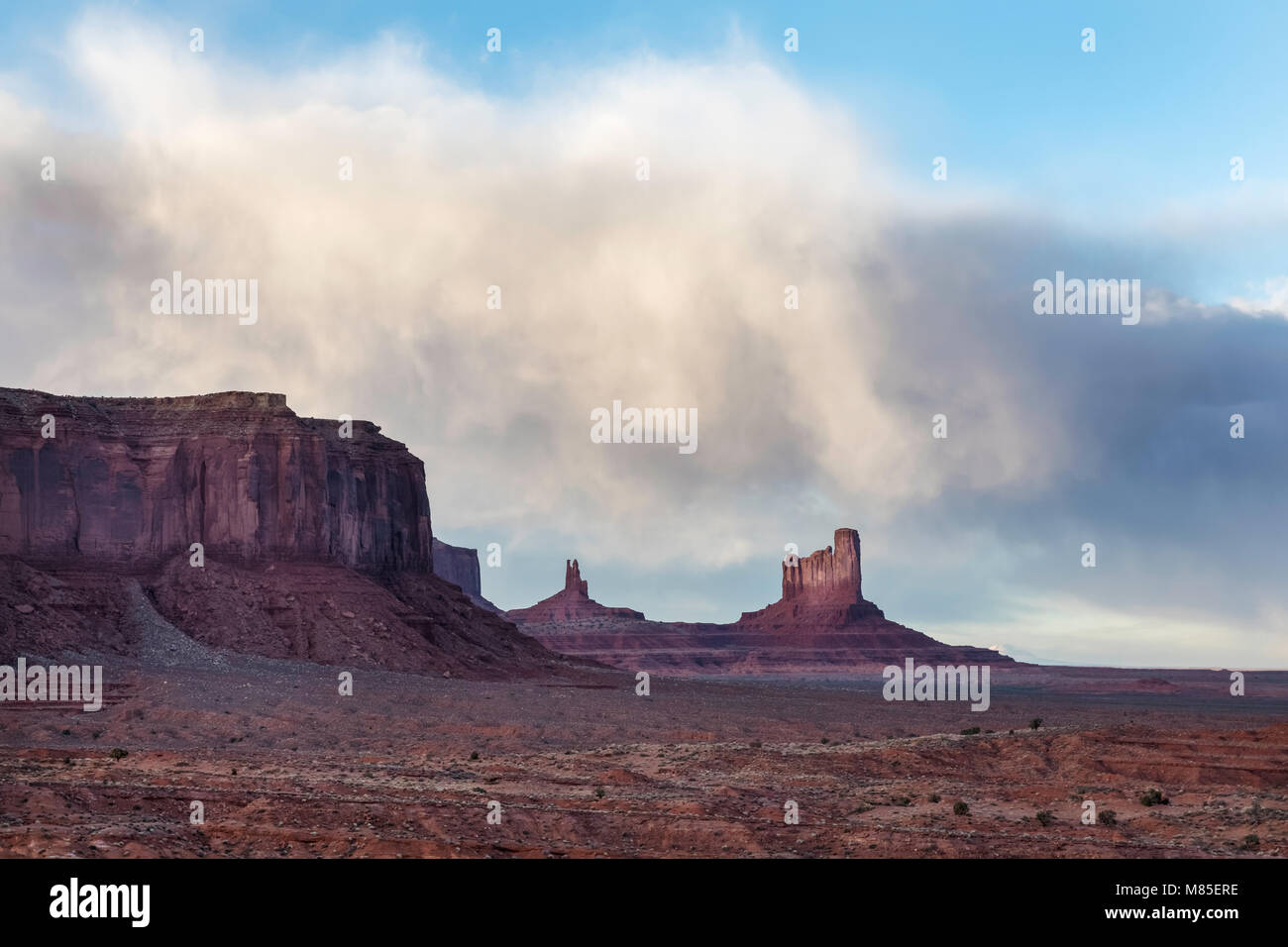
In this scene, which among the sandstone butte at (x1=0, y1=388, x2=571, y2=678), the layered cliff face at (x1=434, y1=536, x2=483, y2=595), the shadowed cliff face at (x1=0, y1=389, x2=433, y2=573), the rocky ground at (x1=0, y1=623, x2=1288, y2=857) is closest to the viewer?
the rocky ground at (x1=0, y1=623, x2=1288, y2=857)

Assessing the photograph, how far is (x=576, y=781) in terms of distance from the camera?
30172mm

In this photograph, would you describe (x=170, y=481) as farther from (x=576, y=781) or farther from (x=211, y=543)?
(x=576, y=781)

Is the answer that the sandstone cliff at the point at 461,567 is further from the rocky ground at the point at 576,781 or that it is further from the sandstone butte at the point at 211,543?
the rocky ground at the point at 576,781

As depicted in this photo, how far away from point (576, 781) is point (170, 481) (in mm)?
62920

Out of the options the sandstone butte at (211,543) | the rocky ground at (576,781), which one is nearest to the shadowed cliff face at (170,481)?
the sandstone butte at (211,543)

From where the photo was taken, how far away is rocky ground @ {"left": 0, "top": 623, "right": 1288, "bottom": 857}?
838 inches

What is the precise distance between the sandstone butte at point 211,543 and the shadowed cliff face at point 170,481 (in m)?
0.09

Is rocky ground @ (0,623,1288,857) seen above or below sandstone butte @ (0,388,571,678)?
below

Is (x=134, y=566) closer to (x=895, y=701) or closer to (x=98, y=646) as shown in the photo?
(x=98, y=646)

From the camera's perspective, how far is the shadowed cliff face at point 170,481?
7869 cm

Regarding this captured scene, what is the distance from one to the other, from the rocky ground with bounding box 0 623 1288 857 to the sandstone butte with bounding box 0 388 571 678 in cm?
1583

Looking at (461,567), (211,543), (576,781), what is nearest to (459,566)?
(461,567)

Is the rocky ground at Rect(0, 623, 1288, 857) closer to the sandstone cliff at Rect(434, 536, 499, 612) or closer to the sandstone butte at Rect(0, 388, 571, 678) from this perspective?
the sandstone butte at Rect(0, 388, 571, 678)

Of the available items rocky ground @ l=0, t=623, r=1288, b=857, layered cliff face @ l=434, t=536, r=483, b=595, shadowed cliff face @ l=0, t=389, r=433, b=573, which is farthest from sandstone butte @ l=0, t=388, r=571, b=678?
Result: layered cliff face @ l=434, t=536, r=483, b=595
